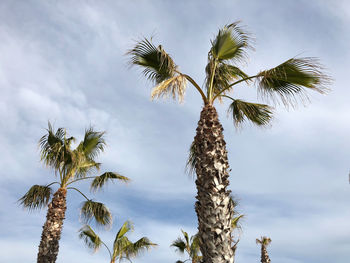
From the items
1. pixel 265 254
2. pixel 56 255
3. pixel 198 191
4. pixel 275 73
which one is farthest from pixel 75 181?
pixel 265 254

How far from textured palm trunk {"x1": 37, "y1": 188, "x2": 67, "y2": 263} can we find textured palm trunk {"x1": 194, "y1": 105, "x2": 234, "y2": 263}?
23.1ft

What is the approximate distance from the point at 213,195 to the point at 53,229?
24.8 feet

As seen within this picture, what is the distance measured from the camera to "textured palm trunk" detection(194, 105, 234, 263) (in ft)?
20.8

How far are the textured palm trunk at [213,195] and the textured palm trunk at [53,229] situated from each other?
7044 millimetres

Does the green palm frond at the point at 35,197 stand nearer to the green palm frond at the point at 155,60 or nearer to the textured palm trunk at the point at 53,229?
the textured palm trunk at the point at 53,229

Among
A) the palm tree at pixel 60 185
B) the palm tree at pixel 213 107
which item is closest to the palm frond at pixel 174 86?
the palm tree at pixel 213 107

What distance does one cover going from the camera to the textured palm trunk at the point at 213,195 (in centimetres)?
635

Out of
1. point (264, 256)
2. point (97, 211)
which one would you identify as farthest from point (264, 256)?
point (97, 211)

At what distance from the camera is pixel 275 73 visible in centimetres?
817

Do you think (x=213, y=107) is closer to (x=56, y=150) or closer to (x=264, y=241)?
(x=56, y=150)

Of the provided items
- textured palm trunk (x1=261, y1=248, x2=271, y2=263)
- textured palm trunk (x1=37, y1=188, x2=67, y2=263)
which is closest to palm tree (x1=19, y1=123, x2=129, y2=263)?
textured palm trunk (x1=37, y1=188, x2=67, y2=263)

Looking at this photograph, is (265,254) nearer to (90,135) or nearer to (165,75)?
(90,135)

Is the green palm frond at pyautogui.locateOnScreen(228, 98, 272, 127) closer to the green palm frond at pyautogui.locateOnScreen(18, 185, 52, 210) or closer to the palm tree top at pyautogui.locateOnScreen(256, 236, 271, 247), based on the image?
the green palm frond at pyautogui.locateOnScreen(18, 185, 52, 210)

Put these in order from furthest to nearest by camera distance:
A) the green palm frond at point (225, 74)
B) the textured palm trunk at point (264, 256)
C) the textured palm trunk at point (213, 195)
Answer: the textured palm trunk at point (264, 256), the green palm frond at point (225, 74), the textured palm trunk at point (213, 195)
